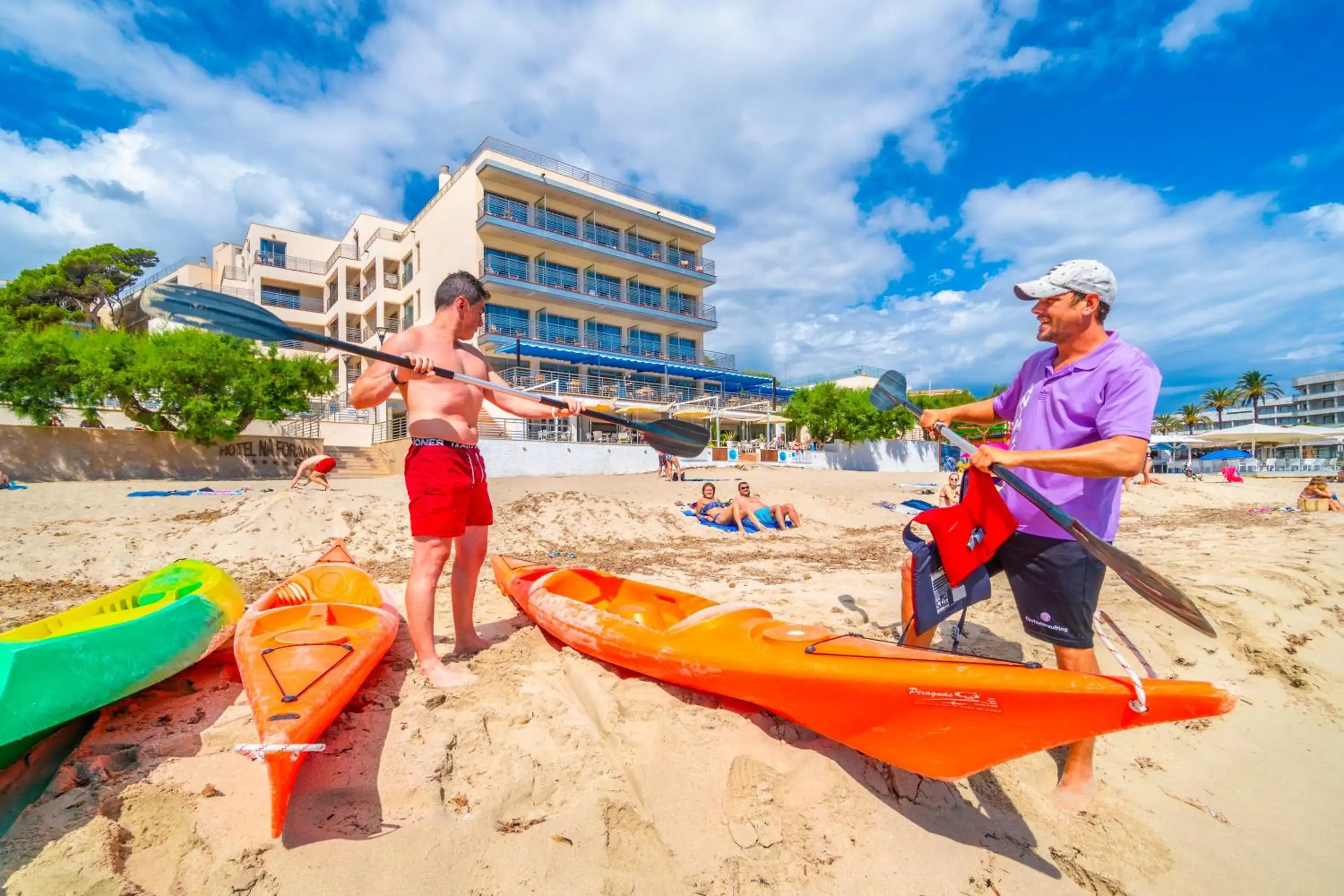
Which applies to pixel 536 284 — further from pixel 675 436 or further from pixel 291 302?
pixel 675 436

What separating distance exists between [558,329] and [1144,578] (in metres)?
30.4

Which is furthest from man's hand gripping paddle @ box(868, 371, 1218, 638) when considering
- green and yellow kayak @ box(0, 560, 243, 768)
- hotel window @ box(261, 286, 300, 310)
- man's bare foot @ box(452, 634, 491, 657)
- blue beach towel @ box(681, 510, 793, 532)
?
hotel window @ box(261, 286, 300, 310)

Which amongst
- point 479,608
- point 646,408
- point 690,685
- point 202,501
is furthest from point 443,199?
point 690,685

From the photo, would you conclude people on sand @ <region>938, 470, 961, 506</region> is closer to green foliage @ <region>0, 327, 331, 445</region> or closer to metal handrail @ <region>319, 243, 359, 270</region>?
green foliage @ <region>0, 327, 331, 445</region>

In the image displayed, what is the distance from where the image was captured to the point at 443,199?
30.6 metres

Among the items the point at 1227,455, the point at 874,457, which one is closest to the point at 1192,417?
the point at 1227,455

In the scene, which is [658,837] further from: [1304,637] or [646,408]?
[646,408]

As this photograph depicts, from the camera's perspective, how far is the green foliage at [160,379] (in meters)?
15.8

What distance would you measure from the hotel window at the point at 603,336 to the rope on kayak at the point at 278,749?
1204 inches

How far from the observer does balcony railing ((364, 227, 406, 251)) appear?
33281mm

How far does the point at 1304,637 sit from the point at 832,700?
12.6 ft

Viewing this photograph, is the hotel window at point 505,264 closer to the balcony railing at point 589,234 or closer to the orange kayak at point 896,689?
the balcony railing at point 589,234

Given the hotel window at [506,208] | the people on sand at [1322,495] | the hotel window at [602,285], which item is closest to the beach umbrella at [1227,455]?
the people on sand at [1322,495]

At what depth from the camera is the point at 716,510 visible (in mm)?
10320
